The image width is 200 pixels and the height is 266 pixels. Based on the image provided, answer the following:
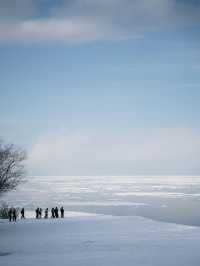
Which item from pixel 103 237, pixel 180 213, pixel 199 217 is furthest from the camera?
pixel 180 213

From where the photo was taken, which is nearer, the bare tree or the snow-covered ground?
the snow-covered ground

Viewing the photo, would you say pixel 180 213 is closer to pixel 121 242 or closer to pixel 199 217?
pixel 199 217

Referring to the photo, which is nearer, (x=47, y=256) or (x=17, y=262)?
(x=17, y=262)

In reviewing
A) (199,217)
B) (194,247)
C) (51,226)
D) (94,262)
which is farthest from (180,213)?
(94,262)

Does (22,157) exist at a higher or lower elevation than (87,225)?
higher

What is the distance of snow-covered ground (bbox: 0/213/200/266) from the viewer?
22.2 m

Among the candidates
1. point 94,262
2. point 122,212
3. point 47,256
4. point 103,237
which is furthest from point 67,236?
point 122,212

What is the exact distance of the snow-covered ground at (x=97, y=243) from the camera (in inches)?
874

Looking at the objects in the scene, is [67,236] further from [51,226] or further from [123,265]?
[123,265]

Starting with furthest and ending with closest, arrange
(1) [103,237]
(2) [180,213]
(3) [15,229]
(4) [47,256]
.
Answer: (2) [180,213]
(3) [15,229]
(1) [103,237]
(4) [47,256]

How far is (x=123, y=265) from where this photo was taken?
2097 cm

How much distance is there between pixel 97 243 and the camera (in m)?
28.0

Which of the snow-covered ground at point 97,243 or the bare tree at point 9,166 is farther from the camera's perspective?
the bare tree at point 9,166

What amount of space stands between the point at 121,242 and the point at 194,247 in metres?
4.85
